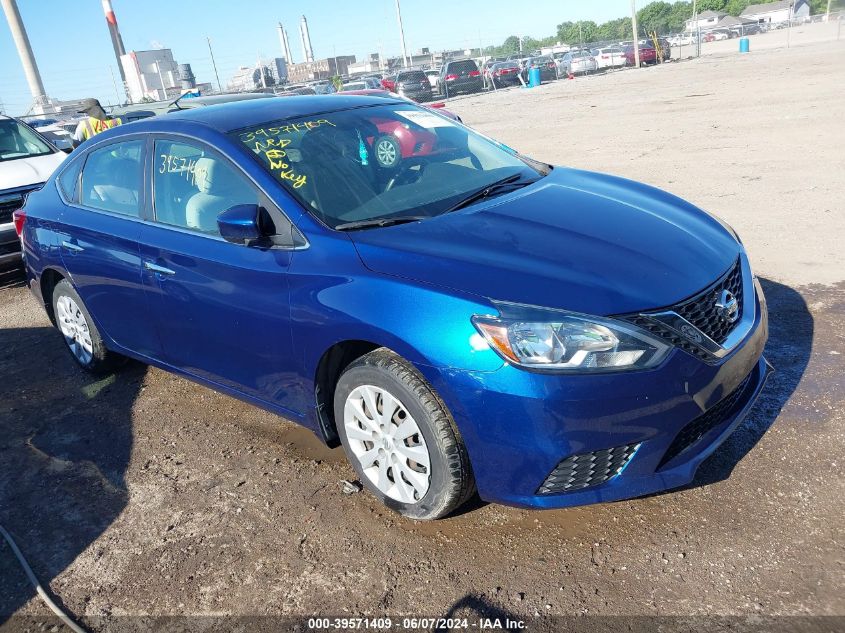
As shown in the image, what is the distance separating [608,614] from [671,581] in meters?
0.28

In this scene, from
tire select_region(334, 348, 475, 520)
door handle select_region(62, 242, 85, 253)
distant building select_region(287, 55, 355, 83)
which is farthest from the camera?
distant building select_region(287, 55, 355, 83)

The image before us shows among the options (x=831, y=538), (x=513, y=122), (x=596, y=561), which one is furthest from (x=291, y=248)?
(x=513, y=122)

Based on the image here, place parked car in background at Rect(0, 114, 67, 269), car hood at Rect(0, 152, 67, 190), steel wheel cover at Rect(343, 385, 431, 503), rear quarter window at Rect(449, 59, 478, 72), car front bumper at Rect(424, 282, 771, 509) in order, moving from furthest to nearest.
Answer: rear quarter window at Rect(449, 59, 478, 72), car hood at Rect(0, 152, 67, 190), parked car in background at Rect(0, 114, 67, 269), steel wheel cover at Rect(343, 385, 431, 503), car front bumper at Rect(424, 282, 771, 509)

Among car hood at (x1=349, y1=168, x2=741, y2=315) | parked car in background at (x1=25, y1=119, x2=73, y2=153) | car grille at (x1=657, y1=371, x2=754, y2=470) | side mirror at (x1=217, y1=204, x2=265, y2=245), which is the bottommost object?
car grille at (x1=657, y1=371, x2=754, y2=470)

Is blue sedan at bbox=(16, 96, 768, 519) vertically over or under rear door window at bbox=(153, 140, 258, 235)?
under

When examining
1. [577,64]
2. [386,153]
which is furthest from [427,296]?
[577,64]

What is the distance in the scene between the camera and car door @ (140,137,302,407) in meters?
3.33

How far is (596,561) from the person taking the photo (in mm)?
2803

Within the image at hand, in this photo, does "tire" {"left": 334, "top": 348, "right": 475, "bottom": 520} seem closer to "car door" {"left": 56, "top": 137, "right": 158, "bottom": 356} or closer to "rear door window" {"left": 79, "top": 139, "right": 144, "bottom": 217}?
"car door" {"left": 56, "top": 137, "right": 158, "bottom": 356}

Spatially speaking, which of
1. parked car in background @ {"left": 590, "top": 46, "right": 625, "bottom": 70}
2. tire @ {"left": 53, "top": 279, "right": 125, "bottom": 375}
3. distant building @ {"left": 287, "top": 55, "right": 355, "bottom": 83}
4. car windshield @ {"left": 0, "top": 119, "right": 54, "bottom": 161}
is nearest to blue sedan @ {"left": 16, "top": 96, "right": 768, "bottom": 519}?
tire @ {"left": 53, "top": 279, "right": 125, "bottom": 375}

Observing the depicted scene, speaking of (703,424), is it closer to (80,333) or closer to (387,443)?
(387,443)

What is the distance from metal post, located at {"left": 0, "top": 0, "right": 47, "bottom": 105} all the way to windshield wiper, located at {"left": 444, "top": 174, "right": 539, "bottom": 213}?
64.6m

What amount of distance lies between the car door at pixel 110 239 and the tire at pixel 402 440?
1592 millimetres

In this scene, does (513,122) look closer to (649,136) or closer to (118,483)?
(649,136)
